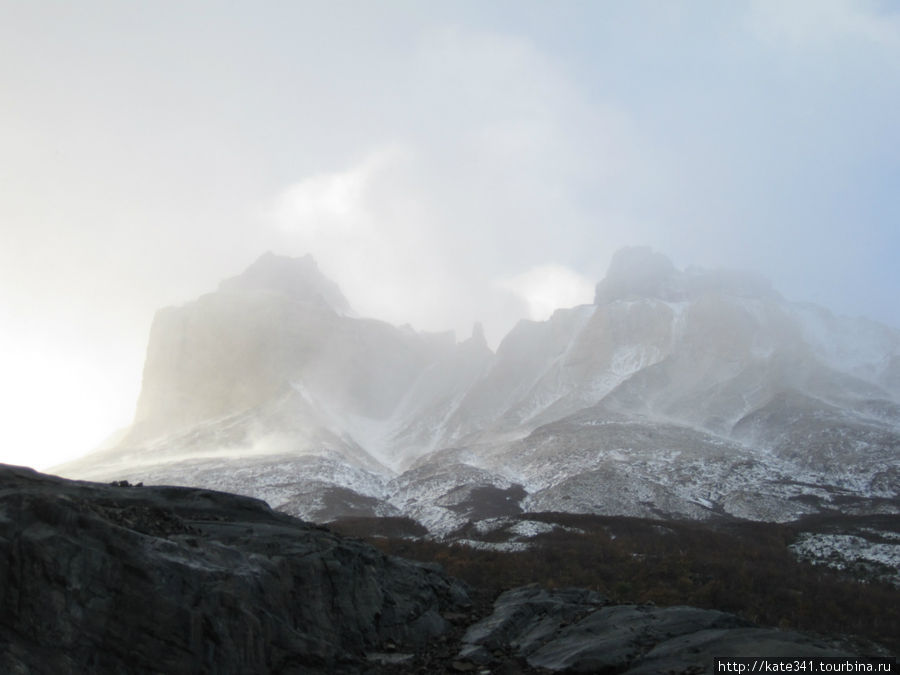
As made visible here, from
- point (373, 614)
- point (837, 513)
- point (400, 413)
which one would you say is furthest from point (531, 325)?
point (373, 614)

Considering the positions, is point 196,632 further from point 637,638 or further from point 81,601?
point 637,638

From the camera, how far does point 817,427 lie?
70.3 meters

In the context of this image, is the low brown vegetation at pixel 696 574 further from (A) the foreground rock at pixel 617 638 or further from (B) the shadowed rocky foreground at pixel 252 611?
(B) the shadowed rocky foreground at pixel 252 611

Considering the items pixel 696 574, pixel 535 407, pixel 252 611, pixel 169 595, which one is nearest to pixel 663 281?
pixel 535 407

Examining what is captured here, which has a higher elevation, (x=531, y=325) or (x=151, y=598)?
(x=531, y=325)

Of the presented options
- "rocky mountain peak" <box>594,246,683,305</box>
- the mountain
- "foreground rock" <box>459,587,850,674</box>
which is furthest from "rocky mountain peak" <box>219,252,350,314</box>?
"foreground rock" <box>459,587,850,674</box>

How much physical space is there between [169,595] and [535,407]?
95821 mm

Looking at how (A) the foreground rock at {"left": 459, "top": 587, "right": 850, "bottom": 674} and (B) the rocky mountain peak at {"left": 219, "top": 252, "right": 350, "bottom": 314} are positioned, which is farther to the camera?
(B) the rocky mountain peak at {"left": 219, "top": 252, "right": 350, "bottom": 314}

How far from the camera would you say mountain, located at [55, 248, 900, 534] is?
183ft

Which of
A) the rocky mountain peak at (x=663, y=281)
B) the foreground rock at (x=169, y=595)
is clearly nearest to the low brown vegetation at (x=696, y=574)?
the foreground rock at (x=169, y=595)

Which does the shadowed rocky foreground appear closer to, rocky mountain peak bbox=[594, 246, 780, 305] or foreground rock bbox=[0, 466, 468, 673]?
foreground rock bbox=[0, 466, 468, 673]

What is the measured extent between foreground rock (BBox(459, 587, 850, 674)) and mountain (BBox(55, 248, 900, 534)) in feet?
94.9

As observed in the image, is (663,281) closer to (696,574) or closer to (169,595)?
(696,574)

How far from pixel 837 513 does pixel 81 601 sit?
52.0 m
